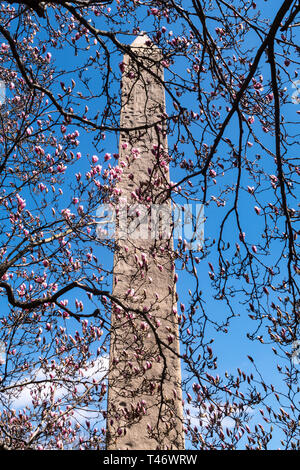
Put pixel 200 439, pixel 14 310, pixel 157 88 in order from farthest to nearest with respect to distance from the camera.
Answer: pixel 157 88
pixel 14 310
pixel 200 439

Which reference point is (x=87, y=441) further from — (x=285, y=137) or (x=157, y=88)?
(x=157, y=88)

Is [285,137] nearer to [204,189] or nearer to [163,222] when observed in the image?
[204,189]

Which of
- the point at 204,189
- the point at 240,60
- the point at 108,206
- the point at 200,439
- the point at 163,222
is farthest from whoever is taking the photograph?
the point at 163,222

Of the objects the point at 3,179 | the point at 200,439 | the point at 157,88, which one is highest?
the point at 157,88

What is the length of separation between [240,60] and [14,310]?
3.41 m

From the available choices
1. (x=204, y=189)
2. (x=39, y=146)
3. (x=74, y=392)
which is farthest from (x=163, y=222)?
(x=204, y=189)

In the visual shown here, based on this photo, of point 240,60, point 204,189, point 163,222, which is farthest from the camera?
point 163,222

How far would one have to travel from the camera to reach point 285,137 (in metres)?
3.05

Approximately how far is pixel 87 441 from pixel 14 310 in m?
1.62

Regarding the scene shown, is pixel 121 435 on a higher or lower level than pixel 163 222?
lower

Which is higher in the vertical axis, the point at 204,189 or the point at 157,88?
the point at 157,88

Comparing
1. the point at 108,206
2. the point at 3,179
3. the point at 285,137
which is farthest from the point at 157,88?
the point at 285,137

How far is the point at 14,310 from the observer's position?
15.3ft

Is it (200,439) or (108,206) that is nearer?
(200,439)
